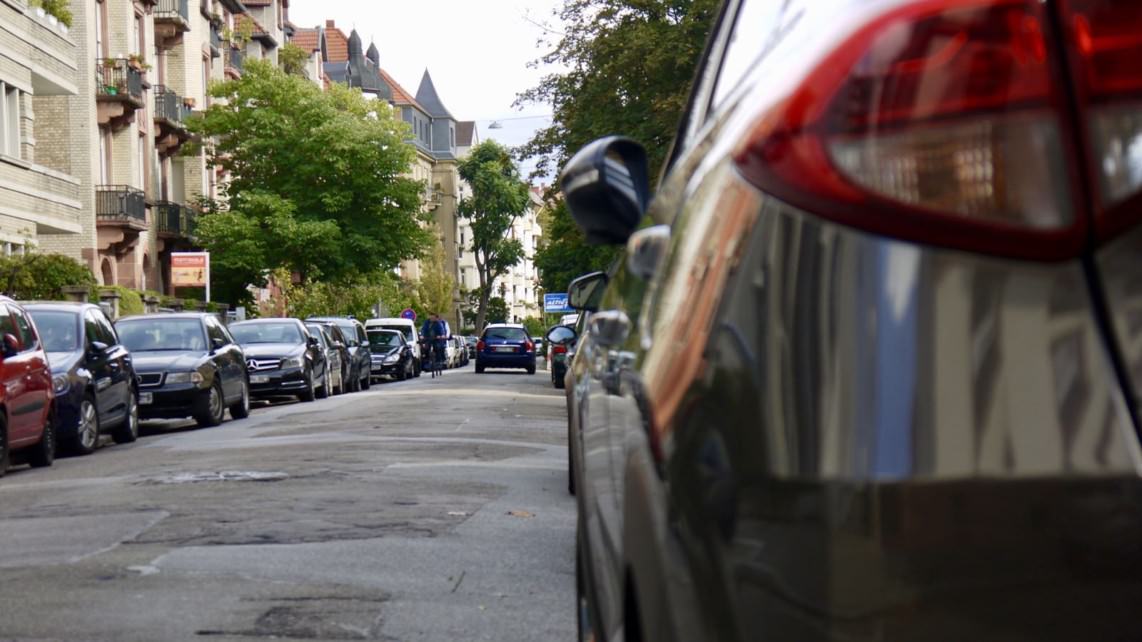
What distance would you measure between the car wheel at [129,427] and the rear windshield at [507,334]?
37.8 metres

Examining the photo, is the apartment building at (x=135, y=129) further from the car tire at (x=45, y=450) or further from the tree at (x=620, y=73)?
the car tire at (x=45, y=450)

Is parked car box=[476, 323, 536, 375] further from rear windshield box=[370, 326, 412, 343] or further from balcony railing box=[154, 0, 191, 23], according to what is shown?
balcony railing box=[154, 0, 191, 23]

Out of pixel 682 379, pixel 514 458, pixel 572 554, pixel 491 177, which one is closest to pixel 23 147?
pixel 514 458

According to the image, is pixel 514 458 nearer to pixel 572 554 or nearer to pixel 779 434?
pixel 572 554

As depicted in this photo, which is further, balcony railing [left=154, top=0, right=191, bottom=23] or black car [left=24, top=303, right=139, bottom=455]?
balcony railing [left=154, top=0, right=191, bottom=23]

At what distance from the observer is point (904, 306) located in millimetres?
1697

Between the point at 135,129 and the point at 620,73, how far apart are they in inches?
952

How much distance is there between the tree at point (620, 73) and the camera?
32.4 meters

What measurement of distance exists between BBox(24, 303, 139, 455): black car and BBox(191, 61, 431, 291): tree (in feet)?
141

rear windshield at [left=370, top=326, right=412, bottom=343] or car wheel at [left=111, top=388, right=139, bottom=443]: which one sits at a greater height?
rear windshield at [left=370, top=326, right=412, bottom=343]

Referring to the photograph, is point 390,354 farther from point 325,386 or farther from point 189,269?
point 325,386

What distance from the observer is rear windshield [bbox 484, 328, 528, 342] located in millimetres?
58312

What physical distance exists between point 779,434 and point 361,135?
65.3 m

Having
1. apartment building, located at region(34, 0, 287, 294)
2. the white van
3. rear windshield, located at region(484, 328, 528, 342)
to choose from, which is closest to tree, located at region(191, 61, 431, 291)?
apartment building, located at region(34, 0, 287, 294)
